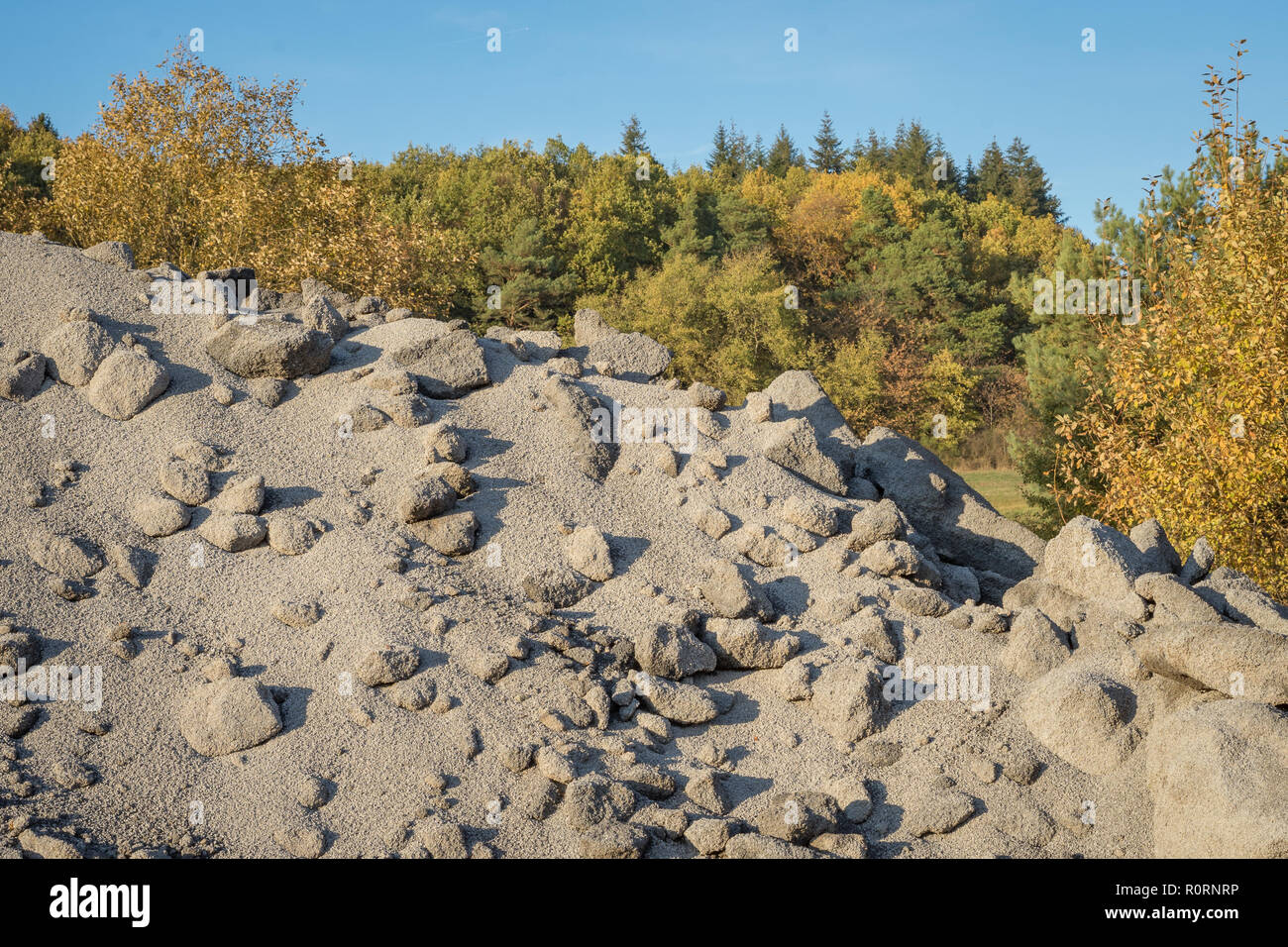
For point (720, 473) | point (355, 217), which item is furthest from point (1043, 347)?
point (355, 217)

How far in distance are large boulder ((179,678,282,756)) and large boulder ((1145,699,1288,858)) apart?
7.07 metres

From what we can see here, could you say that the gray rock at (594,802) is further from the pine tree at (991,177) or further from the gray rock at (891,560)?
the pine tree at (991,177)

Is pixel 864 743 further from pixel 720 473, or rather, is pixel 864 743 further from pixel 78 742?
pixel 78 742

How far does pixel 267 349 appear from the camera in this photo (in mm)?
11922

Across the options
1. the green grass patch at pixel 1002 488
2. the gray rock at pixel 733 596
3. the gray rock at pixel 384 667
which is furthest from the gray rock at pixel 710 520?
the green grass patch at pixel 1002 488

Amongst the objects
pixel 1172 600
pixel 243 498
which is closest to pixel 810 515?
pixel 1172 600

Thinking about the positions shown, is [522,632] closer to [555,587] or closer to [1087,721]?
[555,587]

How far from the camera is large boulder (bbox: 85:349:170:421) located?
36.5 ft

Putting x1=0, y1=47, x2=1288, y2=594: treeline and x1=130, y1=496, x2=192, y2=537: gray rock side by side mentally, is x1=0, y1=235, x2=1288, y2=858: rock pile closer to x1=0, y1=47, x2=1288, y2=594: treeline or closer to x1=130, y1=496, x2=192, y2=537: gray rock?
x1=130, y1=496, x2=192, y2=537: gray rock

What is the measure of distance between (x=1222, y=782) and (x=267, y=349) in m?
10.5

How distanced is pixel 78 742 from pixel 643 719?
4506 mm

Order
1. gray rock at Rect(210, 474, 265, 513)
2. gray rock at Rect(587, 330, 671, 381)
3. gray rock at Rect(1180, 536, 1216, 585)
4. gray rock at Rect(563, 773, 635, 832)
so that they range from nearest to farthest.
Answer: gray rock at Rect(563, 773, 635, 832), gray rock at Rect(210, 474, 265, 513), gray rock at Rect(1180, 536, 1216, 585), gray rock at Rect(587, 330, 671, 381)

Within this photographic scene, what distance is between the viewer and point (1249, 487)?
11.7 meters

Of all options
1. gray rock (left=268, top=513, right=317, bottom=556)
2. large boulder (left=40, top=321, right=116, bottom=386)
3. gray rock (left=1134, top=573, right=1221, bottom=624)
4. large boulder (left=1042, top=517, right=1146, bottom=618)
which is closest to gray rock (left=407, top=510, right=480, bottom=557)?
gray rock (left=268, top=513, right=317, bottom=556)
